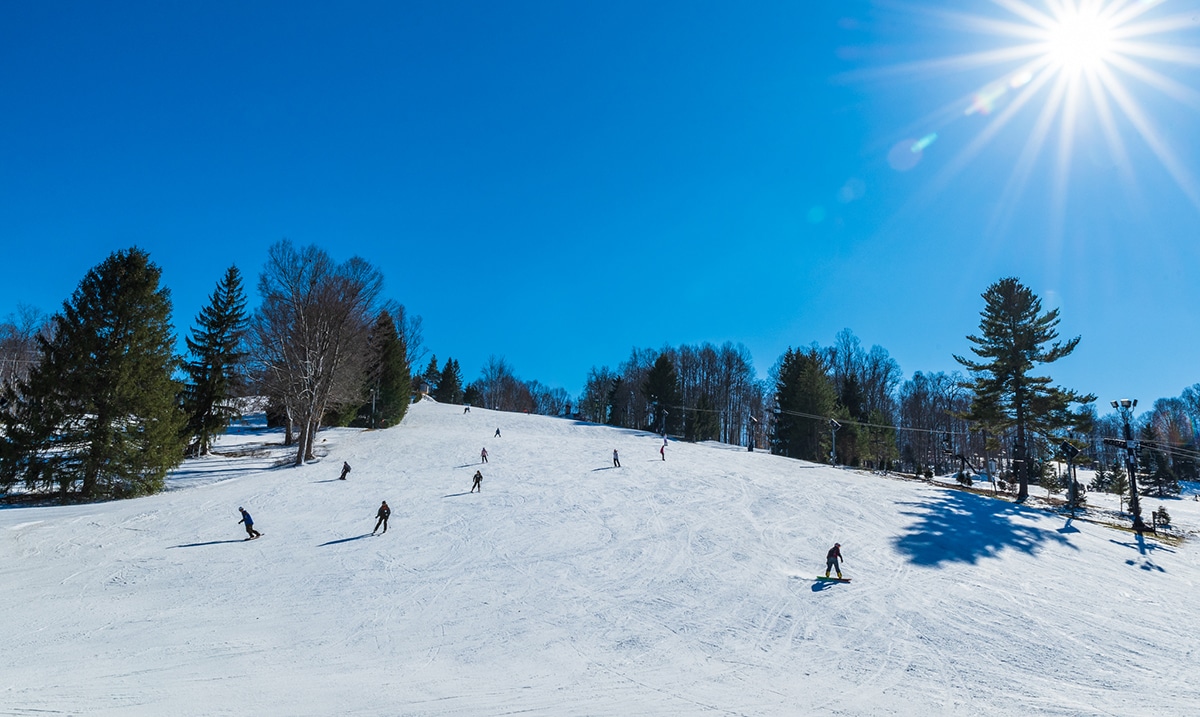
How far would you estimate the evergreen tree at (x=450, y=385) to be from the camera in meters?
95.9

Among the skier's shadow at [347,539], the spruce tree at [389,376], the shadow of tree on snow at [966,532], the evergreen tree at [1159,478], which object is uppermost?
the spruce tree at [389,376]

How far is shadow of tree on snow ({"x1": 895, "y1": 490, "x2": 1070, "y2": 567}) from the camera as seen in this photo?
2017 centimetres

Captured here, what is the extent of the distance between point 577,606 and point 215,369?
1358 inches

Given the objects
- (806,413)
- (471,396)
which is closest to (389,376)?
(806,413)

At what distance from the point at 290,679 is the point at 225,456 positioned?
32089mm

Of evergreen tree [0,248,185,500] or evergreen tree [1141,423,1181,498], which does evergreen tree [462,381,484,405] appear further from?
evergreen tree [1141,423,1181,498]

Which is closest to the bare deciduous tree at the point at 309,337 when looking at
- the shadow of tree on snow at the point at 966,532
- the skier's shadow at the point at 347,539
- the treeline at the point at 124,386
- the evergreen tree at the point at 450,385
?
the treeline at the point at 124,386

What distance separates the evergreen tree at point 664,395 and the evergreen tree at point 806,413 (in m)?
13.4

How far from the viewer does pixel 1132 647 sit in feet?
42.2

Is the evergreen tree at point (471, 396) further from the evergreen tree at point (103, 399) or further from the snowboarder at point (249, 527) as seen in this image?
the snowboarder at point (249, 527)

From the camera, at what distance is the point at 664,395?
6988 centimetres

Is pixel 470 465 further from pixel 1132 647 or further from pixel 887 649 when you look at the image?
pixel 1132 647

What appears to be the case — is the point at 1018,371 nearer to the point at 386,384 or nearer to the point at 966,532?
the point at 966,532

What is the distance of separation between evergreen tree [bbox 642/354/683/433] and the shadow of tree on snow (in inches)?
1635
